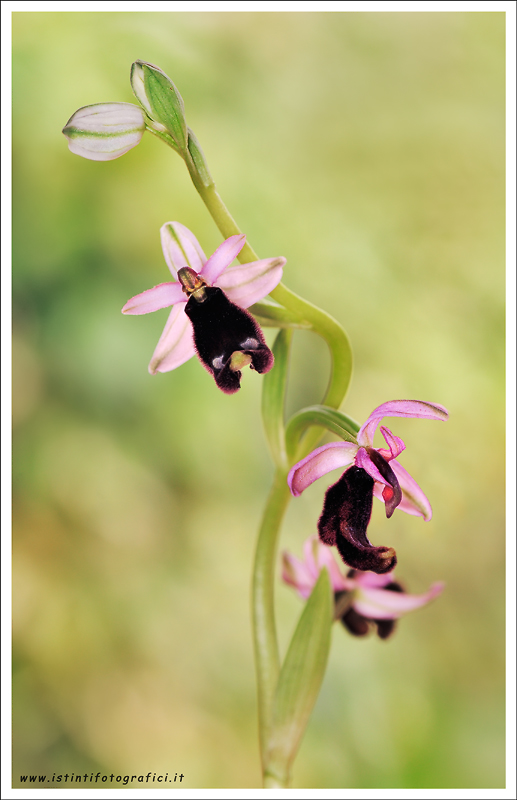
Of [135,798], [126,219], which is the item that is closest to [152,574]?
[135,798]

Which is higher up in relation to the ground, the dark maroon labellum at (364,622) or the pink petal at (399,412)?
the pink petal at (399,412)

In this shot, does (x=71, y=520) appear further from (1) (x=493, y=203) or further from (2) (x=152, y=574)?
(1) (x=493, y=203)

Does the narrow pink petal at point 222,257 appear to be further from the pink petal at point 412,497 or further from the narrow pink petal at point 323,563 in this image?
the narrow pink petal at point 323,563

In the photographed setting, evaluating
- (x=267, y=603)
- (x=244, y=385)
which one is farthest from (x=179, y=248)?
(x=244, y=385)

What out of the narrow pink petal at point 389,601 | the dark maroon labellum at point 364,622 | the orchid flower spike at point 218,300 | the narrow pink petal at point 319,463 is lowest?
the dark maroon labellum at point 364,622

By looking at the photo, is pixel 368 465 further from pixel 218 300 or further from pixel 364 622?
pixel 364 622

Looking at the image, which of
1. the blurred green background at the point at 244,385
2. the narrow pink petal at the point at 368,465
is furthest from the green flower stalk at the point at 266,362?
the blurred green background at the point at 244,385

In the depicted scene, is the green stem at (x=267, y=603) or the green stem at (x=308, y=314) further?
the green stem at (x=267, y=603)
